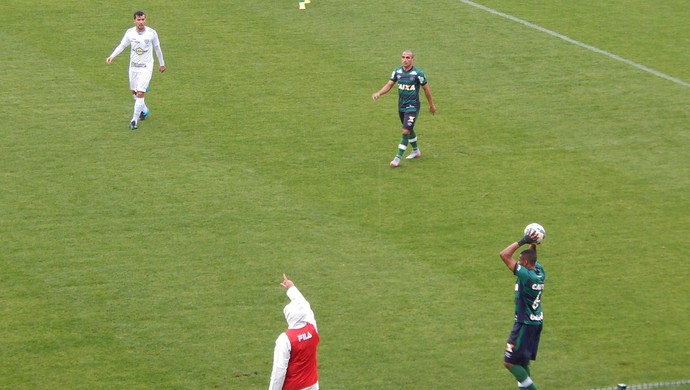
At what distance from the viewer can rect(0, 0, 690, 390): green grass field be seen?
14.7 meters

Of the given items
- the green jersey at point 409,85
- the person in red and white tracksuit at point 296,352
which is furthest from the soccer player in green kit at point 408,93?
the person in red and white tracksuit at point 296,352

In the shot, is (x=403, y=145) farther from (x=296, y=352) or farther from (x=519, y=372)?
(x=296, y=352)

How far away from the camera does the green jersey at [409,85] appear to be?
19953mm

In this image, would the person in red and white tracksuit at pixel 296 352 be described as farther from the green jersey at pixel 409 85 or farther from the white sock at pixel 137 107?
the white sock at pixel 137 107

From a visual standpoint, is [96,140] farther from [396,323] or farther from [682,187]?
[682,187]

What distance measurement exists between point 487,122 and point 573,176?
2.82 metres

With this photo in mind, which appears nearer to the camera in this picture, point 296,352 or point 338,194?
point 296,352

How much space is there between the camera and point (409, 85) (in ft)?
65.7

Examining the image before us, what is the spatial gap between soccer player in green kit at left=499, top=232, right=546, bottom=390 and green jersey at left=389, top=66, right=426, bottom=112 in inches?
293

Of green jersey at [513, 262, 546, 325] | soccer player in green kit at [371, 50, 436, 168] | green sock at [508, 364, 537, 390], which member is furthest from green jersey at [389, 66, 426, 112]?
green sock at [508, 364, 537, 390]

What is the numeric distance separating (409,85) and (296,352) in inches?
369

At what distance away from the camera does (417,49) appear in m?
25.9

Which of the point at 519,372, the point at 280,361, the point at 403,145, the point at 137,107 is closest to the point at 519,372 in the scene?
the point at 519,372

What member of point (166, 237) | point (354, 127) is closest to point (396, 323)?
point (166, 237)
